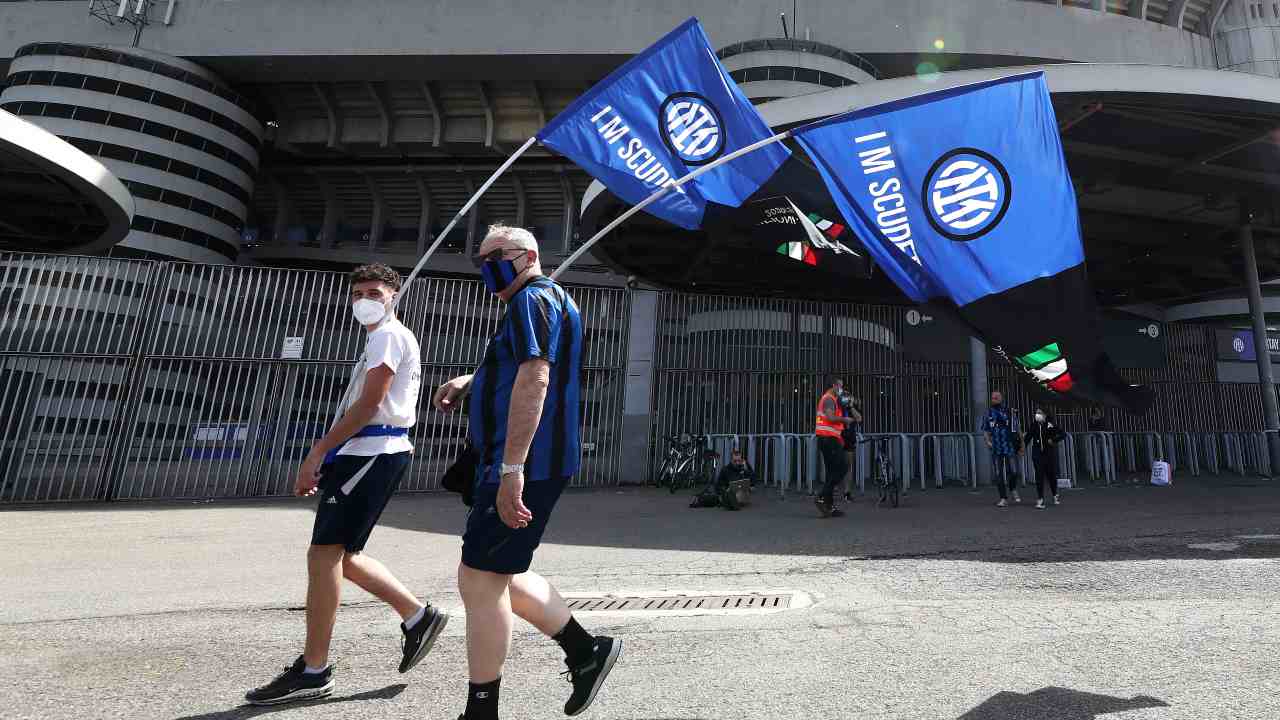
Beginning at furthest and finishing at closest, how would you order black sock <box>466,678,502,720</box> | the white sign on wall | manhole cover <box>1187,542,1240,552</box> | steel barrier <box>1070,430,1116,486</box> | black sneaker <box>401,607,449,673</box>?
steel barrier <box>1070,430,1116,486</box> < the white sign on wall < manhole cover <box>1187,542,1240,552</box> < black sneaker <box>401,607,449,673</box> < black sock <box>466,678,502,720</box>

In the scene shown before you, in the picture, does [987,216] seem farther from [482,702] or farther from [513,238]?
[482,702]

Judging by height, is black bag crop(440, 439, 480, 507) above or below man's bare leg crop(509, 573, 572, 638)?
above

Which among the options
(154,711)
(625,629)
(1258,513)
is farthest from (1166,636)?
(1258,513)

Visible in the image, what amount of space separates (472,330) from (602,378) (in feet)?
9.53

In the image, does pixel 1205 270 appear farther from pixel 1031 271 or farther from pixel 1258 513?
pixel 1031 271

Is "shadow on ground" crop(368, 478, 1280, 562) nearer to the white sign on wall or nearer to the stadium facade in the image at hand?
the white sign on wall

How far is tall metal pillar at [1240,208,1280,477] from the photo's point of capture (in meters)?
15.0

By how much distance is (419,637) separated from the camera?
2828 mm

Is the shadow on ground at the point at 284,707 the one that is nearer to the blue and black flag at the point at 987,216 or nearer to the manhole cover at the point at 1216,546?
the blue and black flag at the point at 987,216

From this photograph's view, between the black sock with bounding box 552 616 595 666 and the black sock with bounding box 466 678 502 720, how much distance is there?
32 cm

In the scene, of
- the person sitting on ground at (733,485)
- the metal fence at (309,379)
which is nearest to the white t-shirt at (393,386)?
the person sitting on ground at (733,485)

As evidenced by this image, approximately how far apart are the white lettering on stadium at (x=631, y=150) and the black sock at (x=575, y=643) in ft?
18.0

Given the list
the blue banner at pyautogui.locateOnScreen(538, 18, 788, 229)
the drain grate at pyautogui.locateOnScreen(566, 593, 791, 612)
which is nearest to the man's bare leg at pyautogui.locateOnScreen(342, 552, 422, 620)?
the drain grate at pyautogui.locateOnScreen(566, 593, 791, 612)

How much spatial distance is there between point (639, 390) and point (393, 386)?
11.6m
